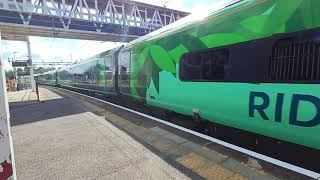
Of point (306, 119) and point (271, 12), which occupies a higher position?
point (271, 12)

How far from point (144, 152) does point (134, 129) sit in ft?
6.20

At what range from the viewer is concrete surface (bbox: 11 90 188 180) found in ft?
12.9

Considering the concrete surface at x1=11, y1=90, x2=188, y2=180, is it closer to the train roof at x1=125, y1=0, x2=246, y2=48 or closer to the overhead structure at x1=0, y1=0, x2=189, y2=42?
the train roof at x1=125, y1=0, x2=246, y2=48

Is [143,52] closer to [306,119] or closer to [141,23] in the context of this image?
[306,119]

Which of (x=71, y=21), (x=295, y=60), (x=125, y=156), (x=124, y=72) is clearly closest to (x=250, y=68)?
(x=295, y=60)

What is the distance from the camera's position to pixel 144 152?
4750 millimetres

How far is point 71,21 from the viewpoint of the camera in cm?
2792

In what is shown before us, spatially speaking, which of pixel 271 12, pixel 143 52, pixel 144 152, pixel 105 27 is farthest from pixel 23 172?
pixel 105 27

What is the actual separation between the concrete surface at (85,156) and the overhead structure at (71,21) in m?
20.8

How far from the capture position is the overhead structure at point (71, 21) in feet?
81.3

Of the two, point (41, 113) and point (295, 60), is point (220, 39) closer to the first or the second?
point (295, 60)

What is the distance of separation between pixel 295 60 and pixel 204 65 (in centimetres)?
207

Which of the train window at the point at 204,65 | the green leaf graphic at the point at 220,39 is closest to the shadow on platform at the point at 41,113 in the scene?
the train window at the point at 204,65

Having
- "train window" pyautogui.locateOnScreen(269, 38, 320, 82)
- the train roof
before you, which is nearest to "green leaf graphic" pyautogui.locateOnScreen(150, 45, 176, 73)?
the train roof
